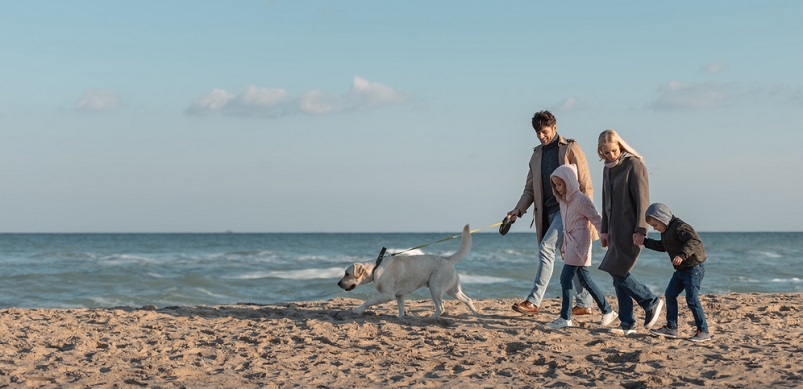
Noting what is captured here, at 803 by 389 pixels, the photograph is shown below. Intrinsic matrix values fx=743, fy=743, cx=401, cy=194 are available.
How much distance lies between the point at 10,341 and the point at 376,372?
11.4 ft

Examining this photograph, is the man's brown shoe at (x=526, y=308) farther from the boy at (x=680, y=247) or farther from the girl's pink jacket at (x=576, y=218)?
the boy at (x=680, y=247)

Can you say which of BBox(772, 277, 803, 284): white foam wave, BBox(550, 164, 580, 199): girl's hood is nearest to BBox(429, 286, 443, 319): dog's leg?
BBox(550, 164, 580, 199): girl's hood

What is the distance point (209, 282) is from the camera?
50.2 feet

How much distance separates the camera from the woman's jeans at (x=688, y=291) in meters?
5.63

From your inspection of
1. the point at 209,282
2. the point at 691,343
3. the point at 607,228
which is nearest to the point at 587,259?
the point at 607,228

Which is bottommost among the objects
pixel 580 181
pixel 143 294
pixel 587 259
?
pixel 143 294

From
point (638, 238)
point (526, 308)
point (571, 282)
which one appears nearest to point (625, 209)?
point (638, 238)

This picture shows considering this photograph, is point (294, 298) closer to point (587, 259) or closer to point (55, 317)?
point (55, 317)

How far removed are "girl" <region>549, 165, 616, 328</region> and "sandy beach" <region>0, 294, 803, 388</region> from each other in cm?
40

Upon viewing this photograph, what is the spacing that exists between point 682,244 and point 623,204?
0.52m

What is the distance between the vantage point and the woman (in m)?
5.65

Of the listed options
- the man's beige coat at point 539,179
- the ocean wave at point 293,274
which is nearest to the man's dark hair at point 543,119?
the man's beige coat at point 539,179

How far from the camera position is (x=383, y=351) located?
18.8ft

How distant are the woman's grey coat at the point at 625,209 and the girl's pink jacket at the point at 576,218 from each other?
0.35 metres
